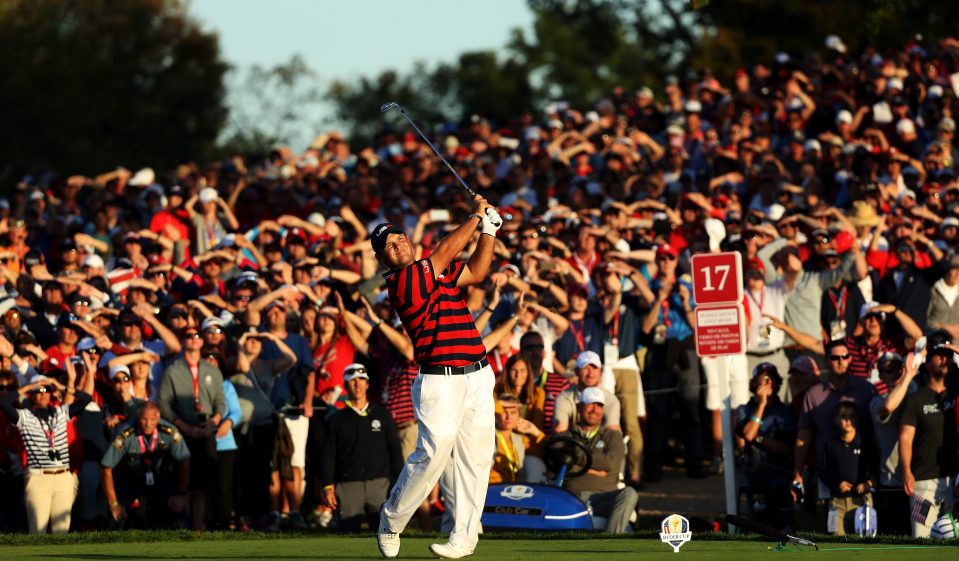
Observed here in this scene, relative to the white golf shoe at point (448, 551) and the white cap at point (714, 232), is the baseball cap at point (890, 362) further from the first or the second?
the white golf shoe at point (448, 551)

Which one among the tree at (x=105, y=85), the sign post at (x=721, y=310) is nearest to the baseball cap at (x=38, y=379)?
the sign post at (x=721, y=310)

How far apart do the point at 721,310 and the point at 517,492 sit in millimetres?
2546

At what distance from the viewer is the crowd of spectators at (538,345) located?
56.7ft

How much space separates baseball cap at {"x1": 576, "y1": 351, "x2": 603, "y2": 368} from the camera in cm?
1827

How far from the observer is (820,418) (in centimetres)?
1702

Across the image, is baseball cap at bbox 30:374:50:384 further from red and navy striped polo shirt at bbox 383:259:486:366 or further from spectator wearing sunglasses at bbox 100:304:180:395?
Answer: red and navy striped polo shirt at bbox 383:259:486:366

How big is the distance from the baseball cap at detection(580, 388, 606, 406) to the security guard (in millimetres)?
4022

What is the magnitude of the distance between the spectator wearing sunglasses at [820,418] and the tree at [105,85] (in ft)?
114

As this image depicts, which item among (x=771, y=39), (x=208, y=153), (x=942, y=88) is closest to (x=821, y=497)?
(x=942, y=88)

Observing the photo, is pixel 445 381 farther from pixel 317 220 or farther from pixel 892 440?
pixel 317 220

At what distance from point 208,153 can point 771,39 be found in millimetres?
20122

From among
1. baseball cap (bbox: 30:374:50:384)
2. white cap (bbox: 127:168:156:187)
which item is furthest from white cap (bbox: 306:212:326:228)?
baseball cap (bbox: 30:374:50:384)

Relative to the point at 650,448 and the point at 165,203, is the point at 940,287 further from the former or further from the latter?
the point at 165,203

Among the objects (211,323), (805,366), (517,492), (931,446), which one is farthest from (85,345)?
(931,446)
